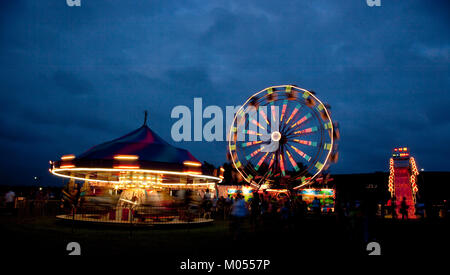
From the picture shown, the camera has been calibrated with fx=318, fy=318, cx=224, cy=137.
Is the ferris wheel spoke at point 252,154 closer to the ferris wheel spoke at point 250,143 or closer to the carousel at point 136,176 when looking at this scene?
the ferris wheel spoke at point 250,143

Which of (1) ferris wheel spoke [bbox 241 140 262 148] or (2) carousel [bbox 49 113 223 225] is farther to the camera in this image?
(1) ferris wheel spoke [bbox 241 140 262 148]

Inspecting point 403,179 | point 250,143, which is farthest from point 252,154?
point 403,179

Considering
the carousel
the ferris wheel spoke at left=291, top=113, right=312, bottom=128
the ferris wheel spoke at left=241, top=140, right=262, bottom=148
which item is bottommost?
the carousel

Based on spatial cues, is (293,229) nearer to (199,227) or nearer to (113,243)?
(199,227)

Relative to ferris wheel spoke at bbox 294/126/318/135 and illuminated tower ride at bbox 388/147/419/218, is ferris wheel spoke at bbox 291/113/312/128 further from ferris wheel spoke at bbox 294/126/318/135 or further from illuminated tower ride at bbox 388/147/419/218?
illuminated tower ride at bbox 388/147/419/218

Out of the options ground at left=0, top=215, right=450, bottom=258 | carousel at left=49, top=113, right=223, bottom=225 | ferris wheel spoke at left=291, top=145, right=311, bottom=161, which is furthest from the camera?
ferris wheel spoke at left=291, top=145, right=311, bottom=161

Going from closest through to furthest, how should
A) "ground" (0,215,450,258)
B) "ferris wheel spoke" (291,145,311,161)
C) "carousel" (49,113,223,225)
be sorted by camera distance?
"ground" (0,215,450,258) → "carousel" (49,113,223,225) → "ferris wheel spoke" (291,145,311,161)

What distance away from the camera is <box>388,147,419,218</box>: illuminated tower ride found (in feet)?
72.3

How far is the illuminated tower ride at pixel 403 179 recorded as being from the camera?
22041 mm

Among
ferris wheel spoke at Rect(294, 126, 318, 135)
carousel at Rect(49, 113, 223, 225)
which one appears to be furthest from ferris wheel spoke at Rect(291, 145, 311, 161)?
carousel at Rect(49, 113, 223, 225)

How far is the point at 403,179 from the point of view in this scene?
76.7ft
